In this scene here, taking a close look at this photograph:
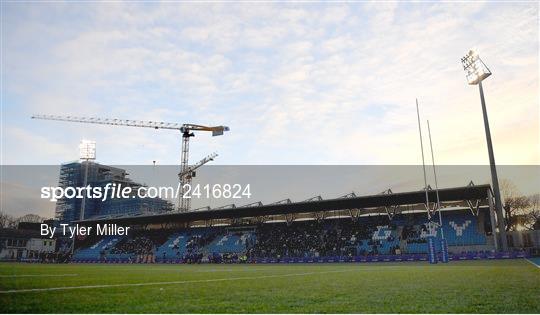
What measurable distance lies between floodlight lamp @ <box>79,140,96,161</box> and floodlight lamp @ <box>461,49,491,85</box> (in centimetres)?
8042

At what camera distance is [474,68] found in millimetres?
48906

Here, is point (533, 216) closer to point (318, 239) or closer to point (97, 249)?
point (318, 239)

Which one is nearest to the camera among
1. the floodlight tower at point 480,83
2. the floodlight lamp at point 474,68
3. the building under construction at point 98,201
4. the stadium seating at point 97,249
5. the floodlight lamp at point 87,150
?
the floodlight tower at point 480,83

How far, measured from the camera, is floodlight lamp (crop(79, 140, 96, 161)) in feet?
301

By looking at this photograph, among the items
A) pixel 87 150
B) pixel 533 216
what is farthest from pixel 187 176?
pixel 533 216

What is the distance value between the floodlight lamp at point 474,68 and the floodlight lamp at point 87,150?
80.4 m

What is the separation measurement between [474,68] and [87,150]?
82251 mm

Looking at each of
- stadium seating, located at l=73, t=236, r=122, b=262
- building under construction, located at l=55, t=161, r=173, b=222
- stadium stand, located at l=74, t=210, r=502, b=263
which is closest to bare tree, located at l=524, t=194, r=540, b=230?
stadium stand, located at l=74, t=210, r=502, b=263

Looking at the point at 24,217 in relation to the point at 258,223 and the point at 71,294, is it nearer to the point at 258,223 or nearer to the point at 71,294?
the point at 258,223

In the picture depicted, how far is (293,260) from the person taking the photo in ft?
163

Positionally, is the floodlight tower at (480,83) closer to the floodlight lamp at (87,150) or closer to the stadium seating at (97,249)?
the stadium seating at (97,249)

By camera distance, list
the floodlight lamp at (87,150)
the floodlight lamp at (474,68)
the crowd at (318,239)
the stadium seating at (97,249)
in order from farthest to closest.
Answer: the floodlight lamp at (87,150) → the stadium seating at (97,249) → the crowd at (318,239) → the floodlight lamp at (474,68)

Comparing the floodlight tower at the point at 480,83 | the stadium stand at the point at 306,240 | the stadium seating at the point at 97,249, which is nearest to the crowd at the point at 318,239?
the stadium stand at the point at 306,240

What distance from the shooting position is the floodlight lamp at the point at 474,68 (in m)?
48.1
